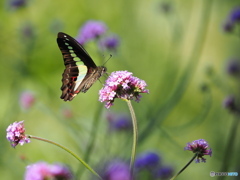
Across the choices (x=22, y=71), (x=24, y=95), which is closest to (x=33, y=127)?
(x=24, y=95)

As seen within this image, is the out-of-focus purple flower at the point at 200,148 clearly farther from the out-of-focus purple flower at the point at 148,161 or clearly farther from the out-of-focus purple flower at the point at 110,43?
the out-of-focus purple flower at the point at 110,43

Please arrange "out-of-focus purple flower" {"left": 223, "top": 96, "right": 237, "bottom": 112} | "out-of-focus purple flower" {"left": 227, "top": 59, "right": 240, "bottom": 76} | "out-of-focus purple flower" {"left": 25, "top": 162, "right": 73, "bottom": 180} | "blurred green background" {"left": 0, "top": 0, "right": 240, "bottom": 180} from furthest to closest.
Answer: "blurred green background" {"left": 0, "top": 0, "right": 240, "bottom": 180}, "out-of-focus purple flower" {"left": 227, "top": 59, "right": 240, "bottom": 76}, "out-of-focus purple flower" {"left": 223, "top": 96, "right": 237, "bottom": 112}, "out-of-focus purple flower" {"left": 25, "top": 162, "right": 73, "bottom": 180}

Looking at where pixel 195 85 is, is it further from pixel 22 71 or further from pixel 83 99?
pixel 22 71

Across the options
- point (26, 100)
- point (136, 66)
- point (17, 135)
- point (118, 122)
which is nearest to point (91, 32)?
point (118, 122)

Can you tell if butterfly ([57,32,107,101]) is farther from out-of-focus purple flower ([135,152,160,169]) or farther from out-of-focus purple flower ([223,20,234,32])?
out-of-focus purple flower ([223,20,234,32])

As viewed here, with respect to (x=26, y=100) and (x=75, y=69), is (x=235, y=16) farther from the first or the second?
(x=26, y=100)

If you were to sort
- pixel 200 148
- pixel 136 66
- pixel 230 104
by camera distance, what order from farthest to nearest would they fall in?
pixel 136 66 → pixel 230 104 → pixel 200 148

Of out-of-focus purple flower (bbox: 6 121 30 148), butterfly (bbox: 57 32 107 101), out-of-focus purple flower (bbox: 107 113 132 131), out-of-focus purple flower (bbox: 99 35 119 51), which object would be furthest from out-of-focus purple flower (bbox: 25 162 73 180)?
out-of-focus purple flower (bbox: 99 35 119 51)
